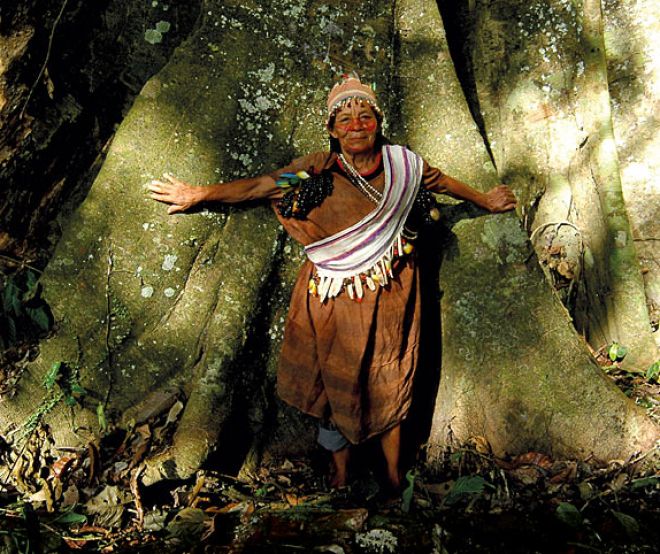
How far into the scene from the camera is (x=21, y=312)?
3.13 metres

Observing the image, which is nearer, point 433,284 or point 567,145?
point 433,284

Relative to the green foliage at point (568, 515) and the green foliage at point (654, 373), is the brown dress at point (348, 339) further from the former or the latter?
the green foliage at point (654, 373)

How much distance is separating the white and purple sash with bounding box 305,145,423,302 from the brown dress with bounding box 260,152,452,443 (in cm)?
7

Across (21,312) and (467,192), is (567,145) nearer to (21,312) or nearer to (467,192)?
(467,192)

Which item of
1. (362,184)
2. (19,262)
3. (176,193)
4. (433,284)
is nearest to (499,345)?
(433,284)

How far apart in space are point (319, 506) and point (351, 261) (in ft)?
4.05

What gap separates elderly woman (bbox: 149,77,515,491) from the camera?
2770mm

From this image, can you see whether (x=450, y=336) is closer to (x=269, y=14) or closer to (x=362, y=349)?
(x=362, y=349)

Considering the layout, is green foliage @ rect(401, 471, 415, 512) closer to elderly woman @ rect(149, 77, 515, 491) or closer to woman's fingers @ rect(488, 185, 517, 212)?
elderly woman @ rect(149, 77, 515, 491)

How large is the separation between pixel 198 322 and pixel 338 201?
3.39 feet

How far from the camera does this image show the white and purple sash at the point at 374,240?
276 centimetres

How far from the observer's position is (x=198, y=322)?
3119mm

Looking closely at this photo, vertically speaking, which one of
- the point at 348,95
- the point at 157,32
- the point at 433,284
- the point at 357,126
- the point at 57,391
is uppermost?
the point at 157,32

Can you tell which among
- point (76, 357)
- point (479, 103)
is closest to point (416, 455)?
point (76, 357)
